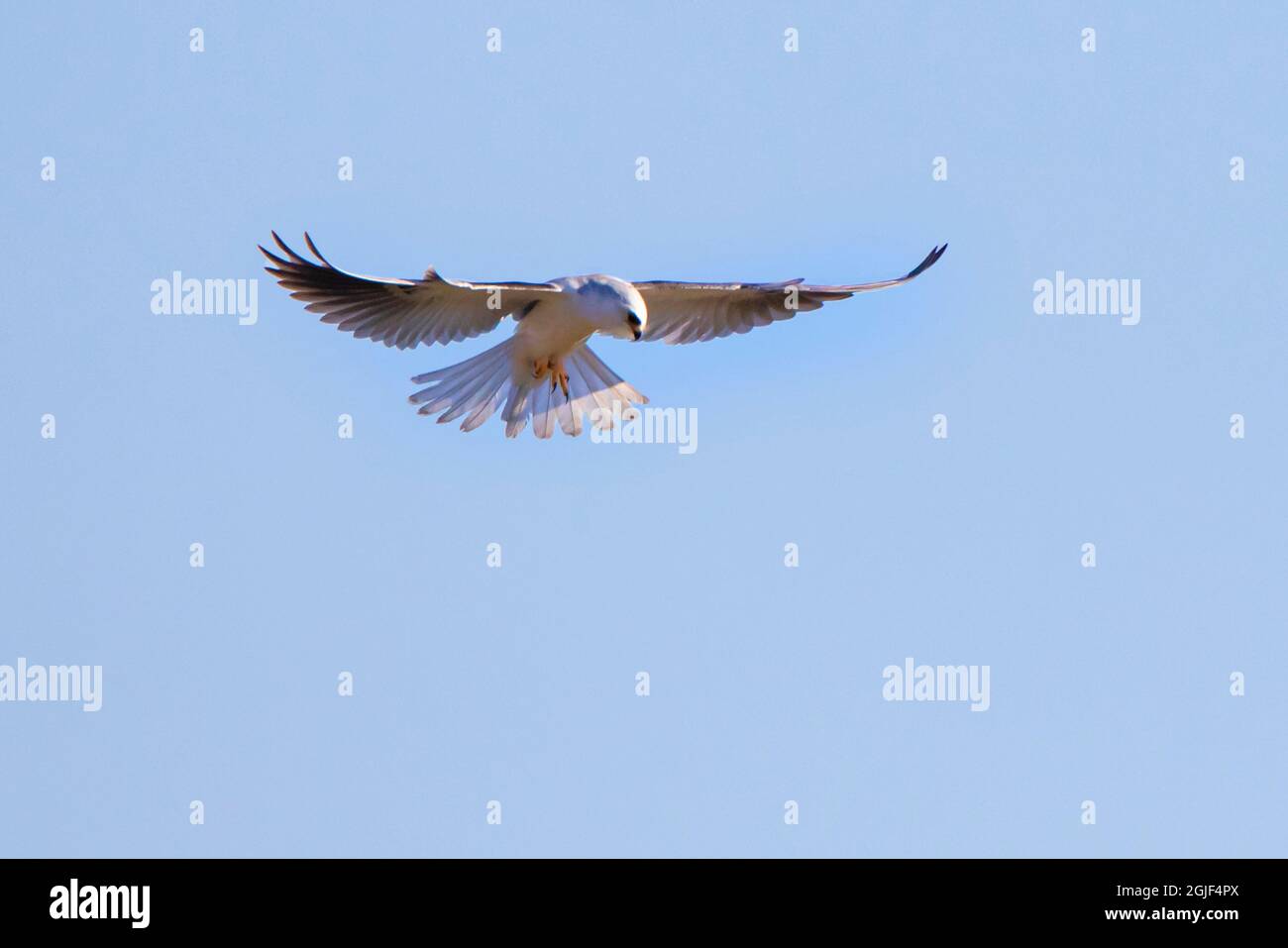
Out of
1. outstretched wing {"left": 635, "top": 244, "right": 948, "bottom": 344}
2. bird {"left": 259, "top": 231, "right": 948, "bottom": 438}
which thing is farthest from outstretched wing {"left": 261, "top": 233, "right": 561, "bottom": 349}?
outstretched wing {"left": 635, "top": 244, "right": 948, "bottom": 344}

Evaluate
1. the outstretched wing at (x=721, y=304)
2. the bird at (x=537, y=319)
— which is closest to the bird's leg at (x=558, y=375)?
the bird at (x=537, y=319)

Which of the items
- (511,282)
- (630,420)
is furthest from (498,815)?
(511,282)

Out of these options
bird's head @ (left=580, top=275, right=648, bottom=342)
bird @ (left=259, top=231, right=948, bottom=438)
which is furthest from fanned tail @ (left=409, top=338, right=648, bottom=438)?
bird's head @ (left=580, top=275, right=648, bottom=342)

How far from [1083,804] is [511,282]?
476 centimetres

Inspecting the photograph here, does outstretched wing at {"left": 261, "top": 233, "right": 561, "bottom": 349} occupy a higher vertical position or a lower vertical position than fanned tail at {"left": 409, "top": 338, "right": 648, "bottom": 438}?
higher

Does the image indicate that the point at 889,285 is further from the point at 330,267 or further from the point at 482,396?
the point at 330,267

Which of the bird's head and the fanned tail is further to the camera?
the fanned tail

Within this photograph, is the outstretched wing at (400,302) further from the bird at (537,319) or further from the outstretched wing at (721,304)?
the outstretched wing at (721,304)

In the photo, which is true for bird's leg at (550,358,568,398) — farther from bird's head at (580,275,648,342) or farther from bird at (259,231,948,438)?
bird's head at (580,275,648,342)

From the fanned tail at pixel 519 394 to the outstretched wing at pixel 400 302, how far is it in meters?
0.20

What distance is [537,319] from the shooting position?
461 inches

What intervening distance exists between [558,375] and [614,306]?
3.32ft

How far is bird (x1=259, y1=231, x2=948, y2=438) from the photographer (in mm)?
11336

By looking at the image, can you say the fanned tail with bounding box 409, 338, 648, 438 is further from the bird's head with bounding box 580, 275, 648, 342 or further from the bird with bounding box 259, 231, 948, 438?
the bird's head with bounding box 580, 275, 648, 342
